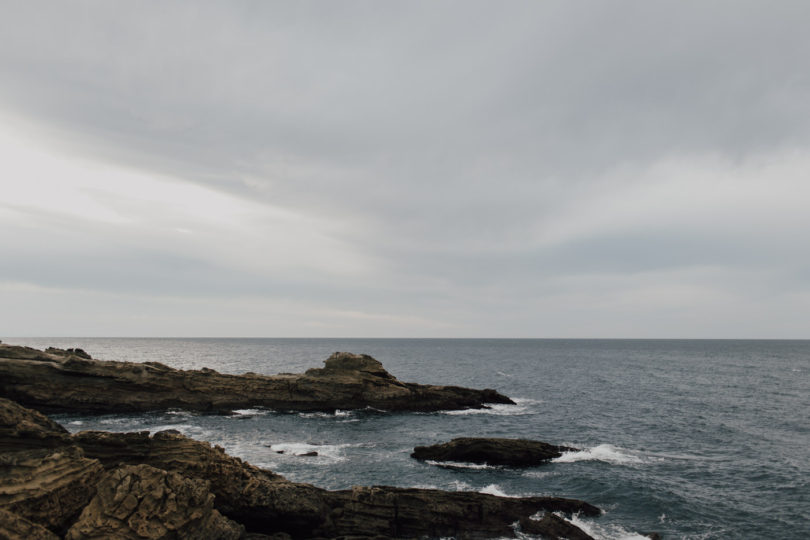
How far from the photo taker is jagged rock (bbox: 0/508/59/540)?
13.4 m

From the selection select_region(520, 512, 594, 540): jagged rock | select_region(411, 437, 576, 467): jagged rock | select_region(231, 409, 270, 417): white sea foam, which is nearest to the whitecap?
select_region(520, 512, 594, 540): jagged rock

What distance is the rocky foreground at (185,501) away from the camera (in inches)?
602

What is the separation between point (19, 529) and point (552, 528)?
22.5 m

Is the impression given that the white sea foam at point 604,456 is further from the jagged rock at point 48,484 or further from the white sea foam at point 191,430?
the white sea foam at point 191,430

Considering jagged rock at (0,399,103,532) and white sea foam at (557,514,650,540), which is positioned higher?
jagged rock at (0,399,103,532)

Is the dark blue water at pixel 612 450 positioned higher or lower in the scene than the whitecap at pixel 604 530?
lower

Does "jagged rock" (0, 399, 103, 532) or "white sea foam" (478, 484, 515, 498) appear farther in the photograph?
"white sea foam" (478, 484, 515, 498)

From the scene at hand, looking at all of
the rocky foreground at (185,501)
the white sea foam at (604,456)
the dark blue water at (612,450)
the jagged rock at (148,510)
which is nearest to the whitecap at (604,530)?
the dark blue water at (612,450)

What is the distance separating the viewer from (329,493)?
22641 mm

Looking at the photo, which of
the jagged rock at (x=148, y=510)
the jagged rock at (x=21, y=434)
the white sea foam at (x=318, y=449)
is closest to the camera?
the jagged rock at (x=148, y=510)

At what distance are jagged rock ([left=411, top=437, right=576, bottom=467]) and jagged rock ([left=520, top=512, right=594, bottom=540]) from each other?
11833 mm

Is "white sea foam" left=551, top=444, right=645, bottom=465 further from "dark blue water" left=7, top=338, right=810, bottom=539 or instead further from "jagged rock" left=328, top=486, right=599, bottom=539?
"jagged rock" left=328, top=486, right=599, bottom=539

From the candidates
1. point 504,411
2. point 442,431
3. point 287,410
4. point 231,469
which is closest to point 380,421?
point 442,431

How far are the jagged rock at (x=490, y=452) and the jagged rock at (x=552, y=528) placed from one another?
11.8 m
